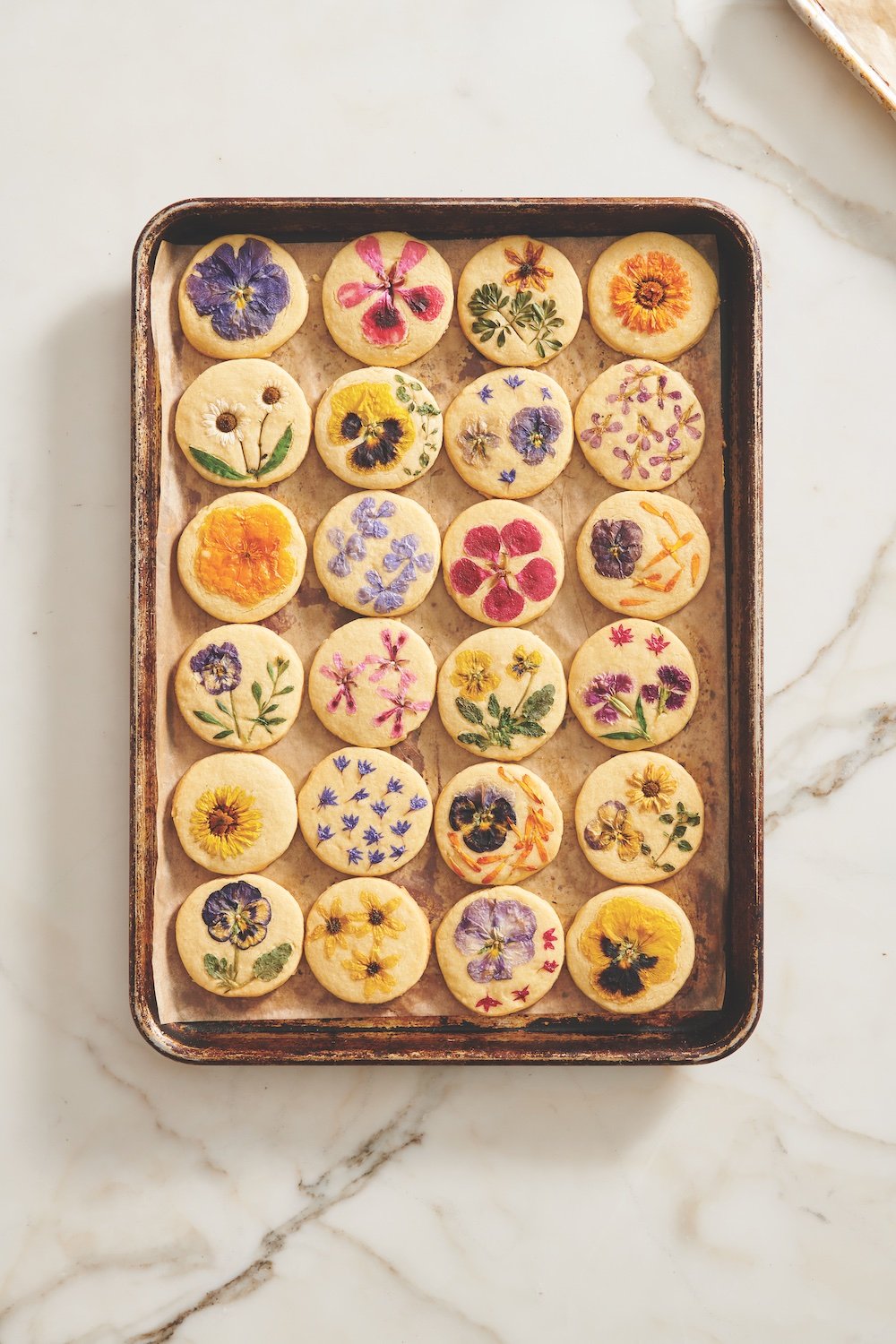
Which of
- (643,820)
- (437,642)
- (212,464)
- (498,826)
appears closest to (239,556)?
(212,464)

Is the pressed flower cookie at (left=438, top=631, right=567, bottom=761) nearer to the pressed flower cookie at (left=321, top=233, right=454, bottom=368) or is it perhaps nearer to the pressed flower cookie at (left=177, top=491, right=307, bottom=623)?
the pressed flower cookie at (left=177, top=491, right=307, bottom=623)

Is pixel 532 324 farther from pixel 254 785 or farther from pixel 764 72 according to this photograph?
pixel 254 785

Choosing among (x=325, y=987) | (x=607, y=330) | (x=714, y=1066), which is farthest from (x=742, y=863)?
(x=607, y=330)

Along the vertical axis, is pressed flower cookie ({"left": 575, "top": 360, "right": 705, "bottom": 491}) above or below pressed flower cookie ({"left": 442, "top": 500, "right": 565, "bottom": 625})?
above

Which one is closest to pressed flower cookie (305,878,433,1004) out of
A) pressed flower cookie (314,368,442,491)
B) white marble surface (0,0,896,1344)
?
white marble surface (0,0,896,1344)

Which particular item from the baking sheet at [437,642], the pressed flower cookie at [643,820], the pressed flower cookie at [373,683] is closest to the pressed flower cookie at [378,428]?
the baking sheet at [437,642]

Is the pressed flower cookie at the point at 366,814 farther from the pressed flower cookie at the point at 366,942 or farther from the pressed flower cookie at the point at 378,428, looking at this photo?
the pressed flower cookie at the point at 378,428
